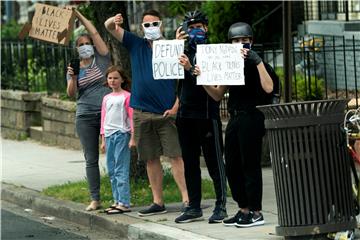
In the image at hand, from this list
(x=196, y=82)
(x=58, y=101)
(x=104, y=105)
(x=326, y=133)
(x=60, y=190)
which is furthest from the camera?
(x=58, y=101)

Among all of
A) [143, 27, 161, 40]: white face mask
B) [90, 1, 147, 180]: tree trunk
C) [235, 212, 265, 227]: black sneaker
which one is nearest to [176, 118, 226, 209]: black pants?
[235, 212, 265, 227]: black sneaker

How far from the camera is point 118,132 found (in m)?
9.91

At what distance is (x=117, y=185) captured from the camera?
10.0 metres

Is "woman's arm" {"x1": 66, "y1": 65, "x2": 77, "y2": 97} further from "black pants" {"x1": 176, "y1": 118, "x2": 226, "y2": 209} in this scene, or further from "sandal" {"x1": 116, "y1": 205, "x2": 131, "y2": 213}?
"black pants" {"x1": 176, "y1": 118, "x2": 226, "y2": 209}

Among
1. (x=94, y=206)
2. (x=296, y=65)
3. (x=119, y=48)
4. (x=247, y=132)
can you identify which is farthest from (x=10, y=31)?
(x=247, y=132)

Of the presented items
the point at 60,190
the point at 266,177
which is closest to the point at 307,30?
the point at 266,177

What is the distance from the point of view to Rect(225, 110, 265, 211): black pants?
8555 millimetres

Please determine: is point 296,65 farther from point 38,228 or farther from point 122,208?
point 38,228

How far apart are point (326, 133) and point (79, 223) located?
11.5ft

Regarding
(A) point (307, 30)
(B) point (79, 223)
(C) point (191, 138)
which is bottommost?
(B) point (79, 223)

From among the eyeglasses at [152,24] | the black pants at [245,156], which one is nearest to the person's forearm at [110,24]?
the eyeglasses at [152,24]

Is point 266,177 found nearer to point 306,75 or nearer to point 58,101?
point 306,75

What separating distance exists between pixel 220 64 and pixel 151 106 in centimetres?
116

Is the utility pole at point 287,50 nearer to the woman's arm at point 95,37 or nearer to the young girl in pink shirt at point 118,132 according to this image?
the young girl in pink shirt at point 118,132
